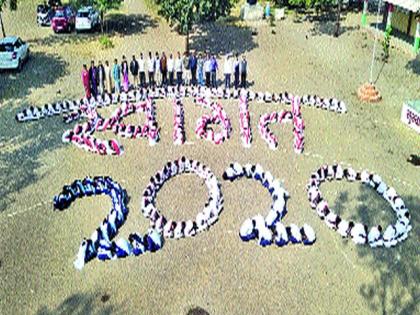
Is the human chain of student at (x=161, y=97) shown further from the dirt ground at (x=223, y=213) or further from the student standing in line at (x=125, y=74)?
the dirt ground at (x=223, y=213)

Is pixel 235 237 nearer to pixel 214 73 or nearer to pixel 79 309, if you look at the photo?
pixel 79 309

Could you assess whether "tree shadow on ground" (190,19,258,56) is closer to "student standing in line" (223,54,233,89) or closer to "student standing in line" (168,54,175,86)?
"student standing in line" (223,54,233,89)

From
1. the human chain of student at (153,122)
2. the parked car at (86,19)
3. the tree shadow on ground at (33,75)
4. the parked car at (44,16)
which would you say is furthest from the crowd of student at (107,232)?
the parked car at (44,16)

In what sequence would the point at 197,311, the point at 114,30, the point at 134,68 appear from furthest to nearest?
the point at 114,30
the point at 134,68
the point at 197,311

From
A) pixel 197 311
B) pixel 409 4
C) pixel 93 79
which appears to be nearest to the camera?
pixel 197 311

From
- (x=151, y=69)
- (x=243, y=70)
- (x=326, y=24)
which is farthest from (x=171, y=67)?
(x=326, y=24)

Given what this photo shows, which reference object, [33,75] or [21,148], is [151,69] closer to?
[33,75]
